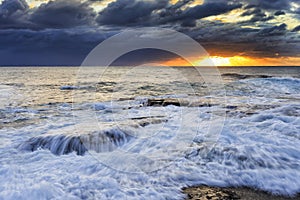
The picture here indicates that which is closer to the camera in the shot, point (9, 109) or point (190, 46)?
point (190, 46)

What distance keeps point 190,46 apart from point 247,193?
10.9 ft

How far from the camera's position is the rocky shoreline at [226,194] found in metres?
3.83

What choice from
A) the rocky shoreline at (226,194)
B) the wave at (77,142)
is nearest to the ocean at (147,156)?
the wave at (77,142)

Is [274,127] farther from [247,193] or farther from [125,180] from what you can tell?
[125,180]

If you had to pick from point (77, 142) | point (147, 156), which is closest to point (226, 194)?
point (147, 156)

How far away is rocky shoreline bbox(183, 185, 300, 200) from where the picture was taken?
383 centimetres

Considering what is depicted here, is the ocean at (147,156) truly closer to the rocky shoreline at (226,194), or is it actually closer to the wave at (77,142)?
the wave at (77,142)

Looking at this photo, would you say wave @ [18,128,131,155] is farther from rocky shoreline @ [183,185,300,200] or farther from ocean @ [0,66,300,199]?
rocky shoreline @ [183,185,300,200]

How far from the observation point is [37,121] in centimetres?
925

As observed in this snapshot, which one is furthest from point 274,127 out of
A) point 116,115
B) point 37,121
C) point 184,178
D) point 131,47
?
point 37,121

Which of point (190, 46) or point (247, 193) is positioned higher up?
point (190, 46)

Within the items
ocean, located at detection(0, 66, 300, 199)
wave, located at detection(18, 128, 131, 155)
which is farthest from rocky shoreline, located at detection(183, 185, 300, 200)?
wave, located at detection(18, 128, 131, 155)

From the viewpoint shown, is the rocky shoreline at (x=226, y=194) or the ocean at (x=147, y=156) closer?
the rocky shoreline at (x=226, y=194)

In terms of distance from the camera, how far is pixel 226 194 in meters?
3.94
